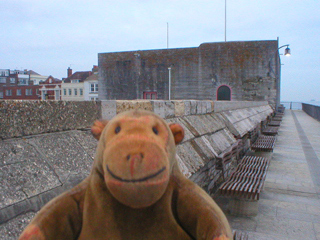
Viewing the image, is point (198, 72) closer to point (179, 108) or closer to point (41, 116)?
point (179, 108)

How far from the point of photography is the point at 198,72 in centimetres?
3152

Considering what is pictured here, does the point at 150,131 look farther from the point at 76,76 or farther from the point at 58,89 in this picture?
the point at 58,89

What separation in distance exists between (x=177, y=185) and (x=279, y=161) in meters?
8.35

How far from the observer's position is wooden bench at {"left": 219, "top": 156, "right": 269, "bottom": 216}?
4395 millimetres

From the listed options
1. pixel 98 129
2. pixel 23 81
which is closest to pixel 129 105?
pixel 98 129

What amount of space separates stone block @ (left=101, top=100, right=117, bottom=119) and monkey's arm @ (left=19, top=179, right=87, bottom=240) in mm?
1745

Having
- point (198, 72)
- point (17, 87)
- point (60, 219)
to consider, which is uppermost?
point (198, 72)

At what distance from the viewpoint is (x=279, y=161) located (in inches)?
348

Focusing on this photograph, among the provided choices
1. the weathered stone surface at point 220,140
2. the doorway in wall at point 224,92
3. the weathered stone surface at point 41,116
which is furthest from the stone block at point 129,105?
the doorway in wall at point 224,92

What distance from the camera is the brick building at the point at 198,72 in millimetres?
28828

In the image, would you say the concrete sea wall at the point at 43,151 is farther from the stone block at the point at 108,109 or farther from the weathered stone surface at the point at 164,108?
the weathered stone surface at the point at 164,108

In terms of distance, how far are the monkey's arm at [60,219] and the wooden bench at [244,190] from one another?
3.46m

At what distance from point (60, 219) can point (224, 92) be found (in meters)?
30.5

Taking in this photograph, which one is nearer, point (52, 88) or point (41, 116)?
point (41, 116)
